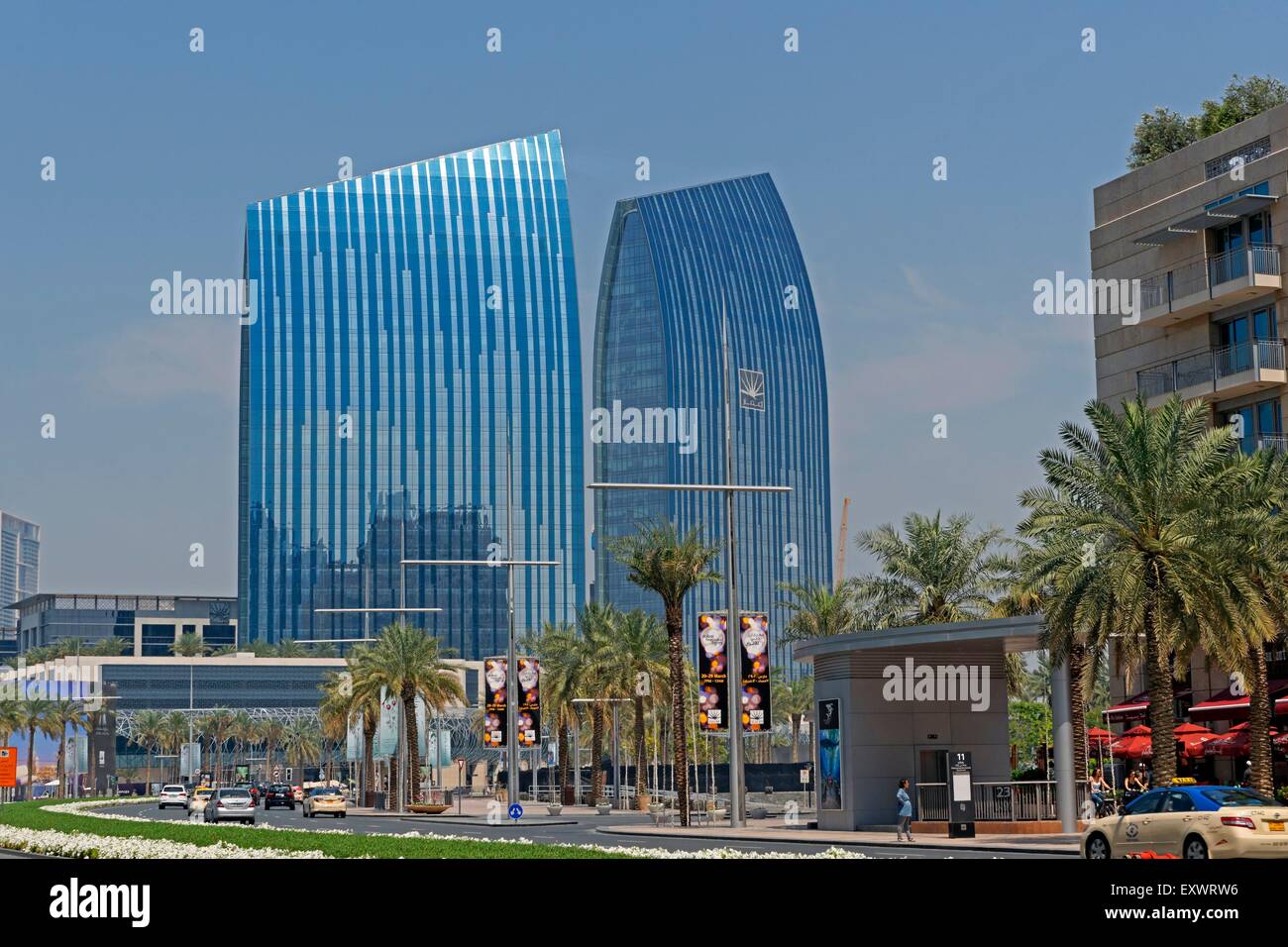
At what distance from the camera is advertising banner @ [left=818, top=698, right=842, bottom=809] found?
5272 centimetres

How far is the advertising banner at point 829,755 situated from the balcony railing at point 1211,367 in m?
20.0

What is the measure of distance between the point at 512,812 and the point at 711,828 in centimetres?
749

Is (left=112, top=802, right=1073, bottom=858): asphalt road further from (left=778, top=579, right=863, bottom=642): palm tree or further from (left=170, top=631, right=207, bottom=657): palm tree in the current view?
(left=170, top=631, right=207, bottom=657): palm tree

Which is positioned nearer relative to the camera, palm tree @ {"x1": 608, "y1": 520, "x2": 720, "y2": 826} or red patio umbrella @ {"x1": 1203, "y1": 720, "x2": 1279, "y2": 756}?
red patio umbrella @ {"x1": 1203, "y1": 720, "x2": 1279, "y2": 756}

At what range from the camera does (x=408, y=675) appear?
85.9m

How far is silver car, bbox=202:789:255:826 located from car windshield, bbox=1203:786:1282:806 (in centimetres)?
4421

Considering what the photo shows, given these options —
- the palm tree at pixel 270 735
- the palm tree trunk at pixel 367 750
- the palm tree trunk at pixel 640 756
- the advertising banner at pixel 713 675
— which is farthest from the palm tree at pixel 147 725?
the advertising banner at pixel 713 675

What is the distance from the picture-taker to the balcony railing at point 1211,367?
62938mm

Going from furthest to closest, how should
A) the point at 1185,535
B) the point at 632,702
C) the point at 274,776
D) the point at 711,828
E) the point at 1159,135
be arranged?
the point at 274,776 < the point at 632,702 < the point at 1159,135 < the point at 711,828 < the point at 1185,535

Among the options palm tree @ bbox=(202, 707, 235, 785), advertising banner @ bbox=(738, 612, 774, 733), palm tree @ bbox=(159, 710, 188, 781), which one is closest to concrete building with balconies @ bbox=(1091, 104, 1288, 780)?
advertising banner @ bbox=(738, 612, 774, 733)
